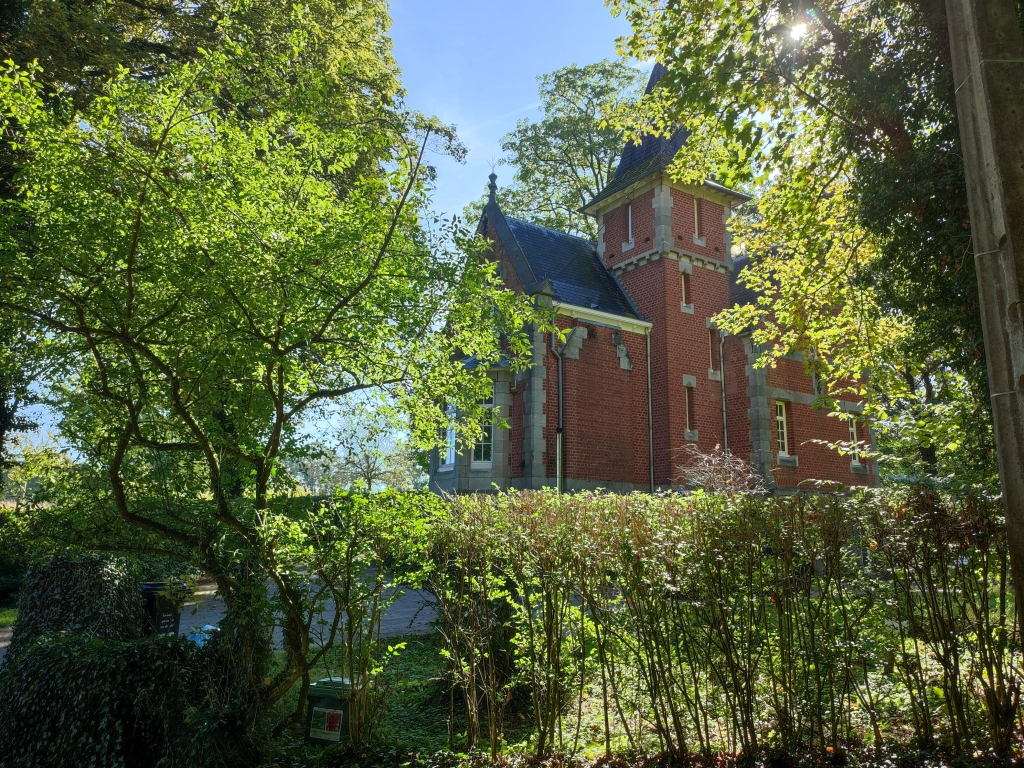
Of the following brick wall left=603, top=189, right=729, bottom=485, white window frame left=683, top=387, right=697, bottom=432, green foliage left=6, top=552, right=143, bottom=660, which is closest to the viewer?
green foliage left=6, top=552, right=143, bottom=660

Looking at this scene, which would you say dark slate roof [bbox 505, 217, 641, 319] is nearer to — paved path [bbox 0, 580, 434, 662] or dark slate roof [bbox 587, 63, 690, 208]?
dark slate roof [bbox 587, 63, 690, 208]

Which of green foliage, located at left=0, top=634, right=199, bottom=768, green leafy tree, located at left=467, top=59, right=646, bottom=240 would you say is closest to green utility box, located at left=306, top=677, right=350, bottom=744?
green foliage, located at left=0, top=634, right=199, bottom=768

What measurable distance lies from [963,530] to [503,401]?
1480cm

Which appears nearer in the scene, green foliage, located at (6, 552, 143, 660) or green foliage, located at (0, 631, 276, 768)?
green foliage, located at (0, 631, 276, 768)

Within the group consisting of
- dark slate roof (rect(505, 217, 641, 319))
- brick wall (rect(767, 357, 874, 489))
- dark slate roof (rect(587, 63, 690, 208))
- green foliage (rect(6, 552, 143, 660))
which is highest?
dark slate roof (rect(587, 63, 690, 208))

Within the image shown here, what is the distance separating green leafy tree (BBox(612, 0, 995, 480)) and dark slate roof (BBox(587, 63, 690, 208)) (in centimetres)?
1234

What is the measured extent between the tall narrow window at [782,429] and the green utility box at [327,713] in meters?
18.8

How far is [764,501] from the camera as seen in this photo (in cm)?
498

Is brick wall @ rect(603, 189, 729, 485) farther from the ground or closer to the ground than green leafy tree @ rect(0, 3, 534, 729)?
farther from the ground

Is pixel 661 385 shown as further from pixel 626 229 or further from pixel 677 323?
pixel 626 229

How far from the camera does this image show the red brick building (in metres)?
18.8

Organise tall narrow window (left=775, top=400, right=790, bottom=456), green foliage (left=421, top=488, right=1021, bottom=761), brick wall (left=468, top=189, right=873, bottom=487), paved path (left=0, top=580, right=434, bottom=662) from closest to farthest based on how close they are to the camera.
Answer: green foliage (left=421, top=488, right=1021, bottom=761)
paved path (left=0, top=580, right=434, bottom=662)
brick wall (left=468, top=189, right=873, bottom=487)
tall narrow window (left=775, top=400, right=790, bottom=456)

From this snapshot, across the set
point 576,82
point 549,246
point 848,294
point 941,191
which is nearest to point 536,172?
point 576,82

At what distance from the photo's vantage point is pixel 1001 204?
3885mm
